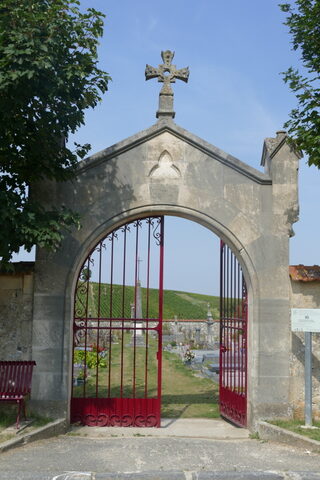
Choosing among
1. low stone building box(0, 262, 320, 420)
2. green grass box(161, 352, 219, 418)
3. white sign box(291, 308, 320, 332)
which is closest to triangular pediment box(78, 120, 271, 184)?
low stone building box(0, 262, 320, 420)

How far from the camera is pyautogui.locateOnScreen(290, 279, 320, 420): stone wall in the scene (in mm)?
8148

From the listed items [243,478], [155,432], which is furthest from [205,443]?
[243,478]

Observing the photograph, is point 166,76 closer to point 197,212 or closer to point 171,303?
point 197,212

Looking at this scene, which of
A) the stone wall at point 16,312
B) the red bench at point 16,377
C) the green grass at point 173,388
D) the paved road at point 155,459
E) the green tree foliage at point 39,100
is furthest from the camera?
the green grass at point 173,388

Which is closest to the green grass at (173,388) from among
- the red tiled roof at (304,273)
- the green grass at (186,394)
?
the green grass at (186,394)

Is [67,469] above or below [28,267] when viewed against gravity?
below

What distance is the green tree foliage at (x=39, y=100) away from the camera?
6602 mm

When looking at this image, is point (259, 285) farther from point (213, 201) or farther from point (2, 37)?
point (2, 37)

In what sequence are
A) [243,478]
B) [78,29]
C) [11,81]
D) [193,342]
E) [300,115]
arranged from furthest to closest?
[193,342]
[300,115]
[78,29]
[11,81]
[243,478]

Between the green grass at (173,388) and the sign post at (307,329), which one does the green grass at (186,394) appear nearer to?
the green grass at (173,388)

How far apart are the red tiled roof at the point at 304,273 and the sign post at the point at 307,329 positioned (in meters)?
0.62

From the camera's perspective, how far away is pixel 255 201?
8586 mm

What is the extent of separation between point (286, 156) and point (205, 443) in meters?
4.79

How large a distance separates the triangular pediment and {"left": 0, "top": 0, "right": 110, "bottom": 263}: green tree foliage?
1.92ft
